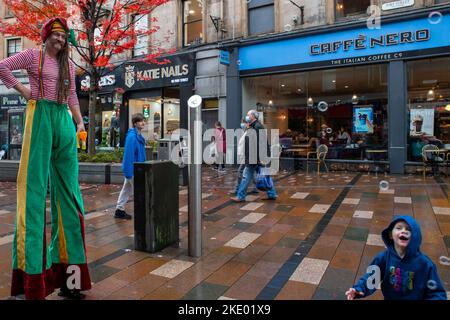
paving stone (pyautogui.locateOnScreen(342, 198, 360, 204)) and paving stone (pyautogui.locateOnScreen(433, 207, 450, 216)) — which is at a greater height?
paving stone (pyautogui.locateOnScreen(342, 198, 360, 204))

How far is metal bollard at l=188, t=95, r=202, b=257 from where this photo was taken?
404cm

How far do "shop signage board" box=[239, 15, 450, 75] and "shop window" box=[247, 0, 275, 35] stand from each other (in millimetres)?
741

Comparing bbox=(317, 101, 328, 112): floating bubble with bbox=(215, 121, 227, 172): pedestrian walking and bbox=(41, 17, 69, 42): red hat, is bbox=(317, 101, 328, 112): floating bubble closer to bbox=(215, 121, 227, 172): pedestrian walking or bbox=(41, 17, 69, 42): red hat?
bbox=(215, 121, 227, 172): pedestrian walking

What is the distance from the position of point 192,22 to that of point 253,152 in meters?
10.8

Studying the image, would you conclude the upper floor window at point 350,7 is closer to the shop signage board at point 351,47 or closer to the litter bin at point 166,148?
the shop signage board at point 351,47

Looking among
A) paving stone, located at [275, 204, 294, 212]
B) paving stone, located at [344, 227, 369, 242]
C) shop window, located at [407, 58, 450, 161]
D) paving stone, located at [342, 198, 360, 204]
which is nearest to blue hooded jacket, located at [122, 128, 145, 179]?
paving stone, located at [275, 204, 294, 212]

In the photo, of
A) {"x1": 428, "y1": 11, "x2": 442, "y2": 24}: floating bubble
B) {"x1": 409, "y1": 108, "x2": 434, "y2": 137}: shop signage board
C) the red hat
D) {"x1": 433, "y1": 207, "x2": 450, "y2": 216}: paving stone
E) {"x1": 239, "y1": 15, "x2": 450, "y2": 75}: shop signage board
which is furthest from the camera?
{"x1": 409, "y1": 108, "x2": 434, "y2": 137}: shop signage board

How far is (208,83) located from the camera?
1569 centimetres

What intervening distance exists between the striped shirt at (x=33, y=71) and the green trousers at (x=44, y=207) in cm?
9

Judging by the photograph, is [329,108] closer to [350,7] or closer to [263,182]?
[350,7]

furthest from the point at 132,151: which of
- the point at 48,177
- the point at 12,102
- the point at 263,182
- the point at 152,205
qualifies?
the point at 12,102

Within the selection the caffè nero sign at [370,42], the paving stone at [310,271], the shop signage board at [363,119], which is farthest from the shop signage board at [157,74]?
the paving stone at [310,271]

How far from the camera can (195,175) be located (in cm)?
413
